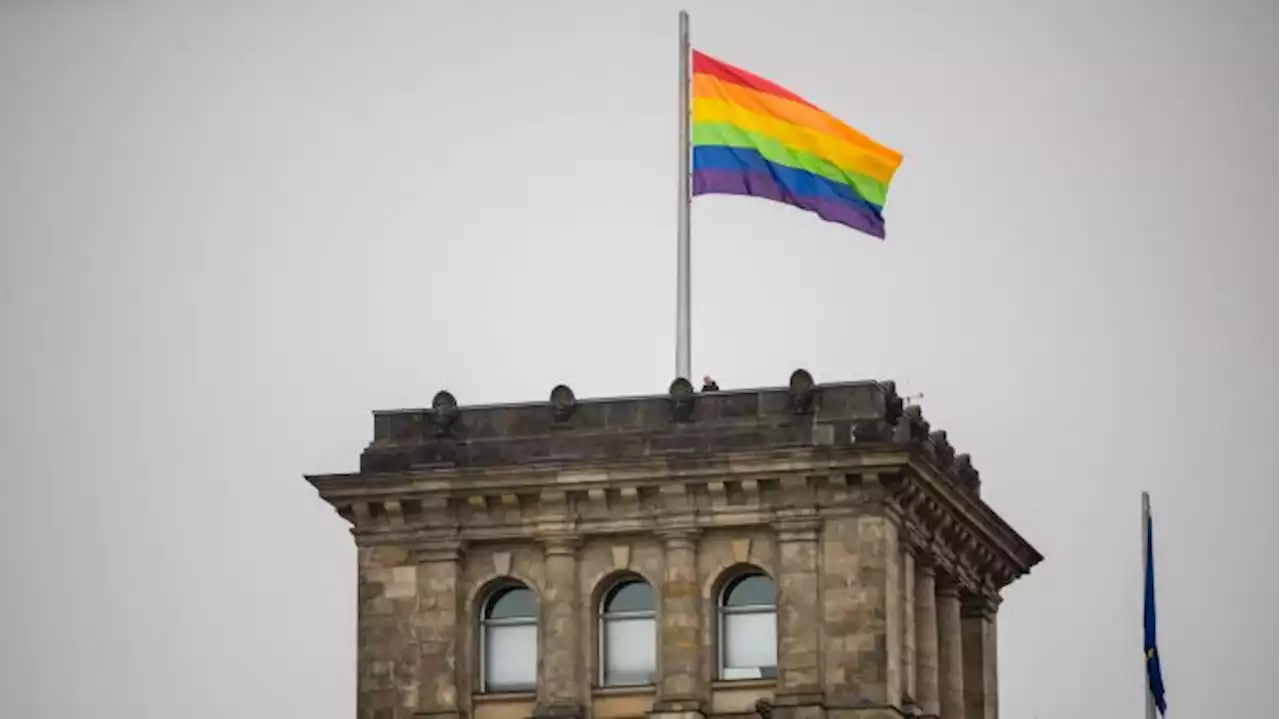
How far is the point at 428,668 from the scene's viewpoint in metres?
125

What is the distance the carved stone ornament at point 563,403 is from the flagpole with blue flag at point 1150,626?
1854 cm

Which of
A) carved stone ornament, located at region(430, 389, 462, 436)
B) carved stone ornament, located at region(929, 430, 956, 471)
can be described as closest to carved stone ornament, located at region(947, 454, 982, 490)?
carved stone ornament, located at region(929, 430, 956, 471)

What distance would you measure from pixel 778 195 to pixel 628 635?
11285mm

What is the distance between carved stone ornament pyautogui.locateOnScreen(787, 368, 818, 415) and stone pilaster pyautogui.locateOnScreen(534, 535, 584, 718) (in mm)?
6037

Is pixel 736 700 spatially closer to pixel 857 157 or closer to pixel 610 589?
pixel 610 589

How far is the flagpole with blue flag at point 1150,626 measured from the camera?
135375 mm

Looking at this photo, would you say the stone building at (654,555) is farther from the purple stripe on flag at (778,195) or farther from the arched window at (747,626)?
the purple stripe on flag at (778,195)

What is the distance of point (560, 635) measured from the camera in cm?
12388

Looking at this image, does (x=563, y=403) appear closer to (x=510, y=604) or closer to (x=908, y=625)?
(x=510, y=604)

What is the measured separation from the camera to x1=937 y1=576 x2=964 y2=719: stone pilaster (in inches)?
5054

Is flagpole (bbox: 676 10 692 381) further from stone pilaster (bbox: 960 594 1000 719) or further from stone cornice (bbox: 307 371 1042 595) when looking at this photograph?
stone pilaster (bbox: 960 594 1000 719)

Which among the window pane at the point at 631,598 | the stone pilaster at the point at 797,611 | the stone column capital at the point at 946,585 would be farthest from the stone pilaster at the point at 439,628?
the stone column capital at the point at 946,585

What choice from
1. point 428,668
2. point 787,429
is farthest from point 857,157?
point 428,668

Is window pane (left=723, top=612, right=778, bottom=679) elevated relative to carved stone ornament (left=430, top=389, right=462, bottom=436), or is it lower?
lower
